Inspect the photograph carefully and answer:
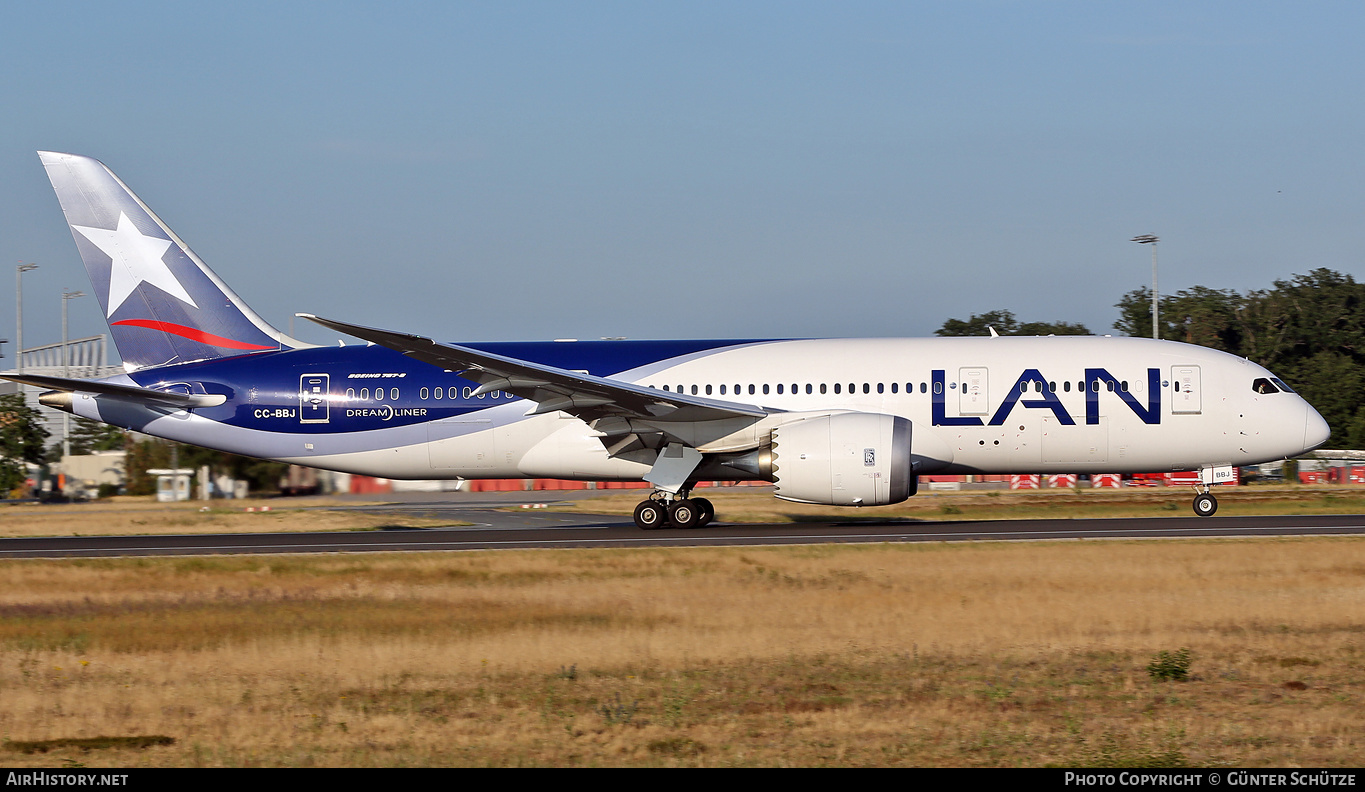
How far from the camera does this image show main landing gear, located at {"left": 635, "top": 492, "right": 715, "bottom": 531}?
80.3ft

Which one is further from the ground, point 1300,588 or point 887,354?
point 887,354

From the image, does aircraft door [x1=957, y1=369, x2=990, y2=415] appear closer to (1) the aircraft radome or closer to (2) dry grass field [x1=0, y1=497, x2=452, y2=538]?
(1) the aircraft radome

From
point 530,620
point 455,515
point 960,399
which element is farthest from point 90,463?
point 530,620

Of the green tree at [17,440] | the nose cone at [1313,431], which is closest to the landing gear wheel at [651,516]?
the nose cone at [1313,431]

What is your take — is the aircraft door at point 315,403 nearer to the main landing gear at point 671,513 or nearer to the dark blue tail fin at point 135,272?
the dark blue tail fin at point 135,272

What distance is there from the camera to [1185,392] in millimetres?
23719

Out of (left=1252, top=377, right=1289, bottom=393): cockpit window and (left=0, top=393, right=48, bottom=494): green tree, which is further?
(left=0, top=393, right=48, bottom=494): green tree

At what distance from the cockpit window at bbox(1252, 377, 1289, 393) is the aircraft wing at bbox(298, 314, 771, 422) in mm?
9868

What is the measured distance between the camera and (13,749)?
8484 mm

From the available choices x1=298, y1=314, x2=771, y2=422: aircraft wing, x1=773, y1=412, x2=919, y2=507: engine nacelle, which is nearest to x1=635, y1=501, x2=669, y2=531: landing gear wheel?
x1=298, y1=314, x2=771, y2=422: aircraft wing

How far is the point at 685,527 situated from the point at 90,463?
51.5 m

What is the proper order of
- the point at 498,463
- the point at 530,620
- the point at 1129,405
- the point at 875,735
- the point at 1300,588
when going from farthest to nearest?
the point at 498,463
the point at 1129,405
the point at 1300,588
the point at 530,620
the point at 875,735

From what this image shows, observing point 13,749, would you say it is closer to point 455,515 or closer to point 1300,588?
point 1300,588

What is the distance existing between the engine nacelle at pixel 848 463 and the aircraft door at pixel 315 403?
392 inches
